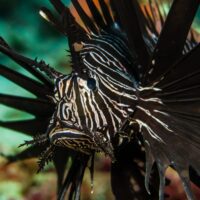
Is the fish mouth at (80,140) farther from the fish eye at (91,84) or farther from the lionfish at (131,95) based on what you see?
the fish eye at (91,84)

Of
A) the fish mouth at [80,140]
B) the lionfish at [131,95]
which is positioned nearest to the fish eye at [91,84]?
the lionfish at [131,95]

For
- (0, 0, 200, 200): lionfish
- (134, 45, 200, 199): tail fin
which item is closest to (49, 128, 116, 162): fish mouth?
(0, 0, 200, 200): lionfish

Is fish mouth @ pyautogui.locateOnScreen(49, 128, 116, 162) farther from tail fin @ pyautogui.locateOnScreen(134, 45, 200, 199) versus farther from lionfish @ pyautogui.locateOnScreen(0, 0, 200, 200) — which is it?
tail fin @ pyautogui.locateOnScreen(134, 45, 200, 199)

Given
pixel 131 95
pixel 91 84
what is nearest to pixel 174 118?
pixel 131 95

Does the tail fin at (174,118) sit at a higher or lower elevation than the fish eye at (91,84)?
lower

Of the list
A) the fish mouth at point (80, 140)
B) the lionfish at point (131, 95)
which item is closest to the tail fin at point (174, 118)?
the lionfish at point (131, 95)

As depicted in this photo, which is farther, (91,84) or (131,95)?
(131,95)

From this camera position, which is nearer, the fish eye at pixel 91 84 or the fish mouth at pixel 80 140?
the fish mouth at pixel 80 140

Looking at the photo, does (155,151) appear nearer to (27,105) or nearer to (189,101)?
(189,101)

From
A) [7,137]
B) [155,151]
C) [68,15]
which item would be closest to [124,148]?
[155,151]

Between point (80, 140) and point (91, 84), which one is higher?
point (91, 84)

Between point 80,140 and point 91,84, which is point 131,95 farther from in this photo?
point 80,140
